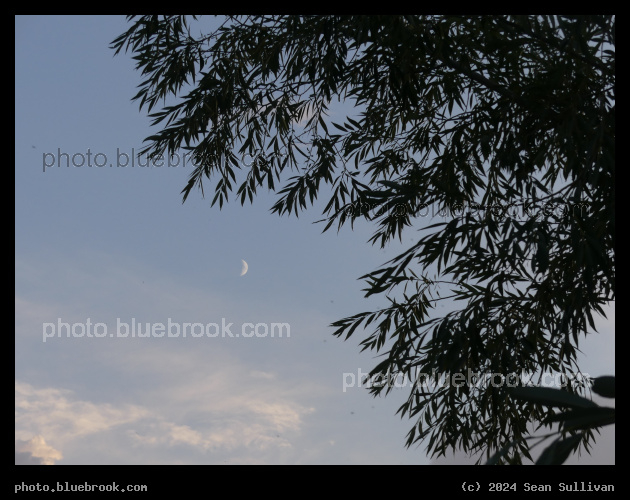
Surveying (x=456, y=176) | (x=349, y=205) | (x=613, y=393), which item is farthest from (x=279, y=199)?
(x=613, y=393)

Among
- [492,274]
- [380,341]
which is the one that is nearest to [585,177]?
[492,274]

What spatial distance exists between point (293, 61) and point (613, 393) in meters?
3.37

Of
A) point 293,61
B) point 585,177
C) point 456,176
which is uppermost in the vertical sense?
point 293,61

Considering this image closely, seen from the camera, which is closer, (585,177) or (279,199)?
(585,177)

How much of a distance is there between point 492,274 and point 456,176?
0.92 m

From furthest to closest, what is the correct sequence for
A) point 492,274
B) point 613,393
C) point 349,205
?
point 349,205, point 492,274, point 613,393
